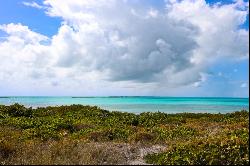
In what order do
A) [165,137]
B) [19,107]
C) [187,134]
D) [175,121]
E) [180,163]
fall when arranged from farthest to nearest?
[19,107], [175,121], [187,134], [165,137], [180,163]

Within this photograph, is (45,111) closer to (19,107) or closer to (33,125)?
(19,107)

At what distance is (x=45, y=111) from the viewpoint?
3978cm

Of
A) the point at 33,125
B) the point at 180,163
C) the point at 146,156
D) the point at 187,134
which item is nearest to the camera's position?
the point at 180,163

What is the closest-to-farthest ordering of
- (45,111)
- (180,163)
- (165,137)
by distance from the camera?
(180,163), (165,137), (45,111)

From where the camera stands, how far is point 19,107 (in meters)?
37.2

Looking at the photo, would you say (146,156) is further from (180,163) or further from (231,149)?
(231,149)

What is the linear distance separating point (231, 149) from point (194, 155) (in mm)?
1419

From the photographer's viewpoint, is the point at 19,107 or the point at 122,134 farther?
the point at 19,107

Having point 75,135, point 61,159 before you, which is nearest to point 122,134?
point 75,135

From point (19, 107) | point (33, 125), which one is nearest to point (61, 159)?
point (33, 125)

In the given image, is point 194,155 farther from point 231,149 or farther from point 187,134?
point 187,134

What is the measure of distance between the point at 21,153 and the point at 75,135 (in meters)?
6.74

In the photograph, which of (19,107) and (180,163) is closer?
(180,163)

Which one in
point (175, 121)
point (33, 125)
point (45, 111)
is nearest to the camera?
point (33, 125)
